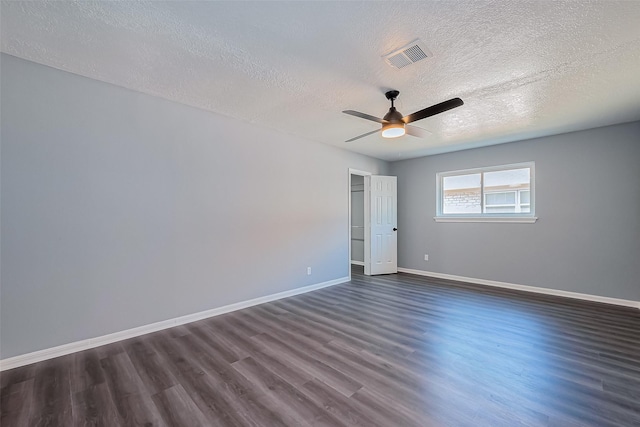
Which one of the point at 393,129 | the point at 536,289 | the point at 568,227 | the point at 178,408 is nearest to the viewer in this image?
the point at 178,408

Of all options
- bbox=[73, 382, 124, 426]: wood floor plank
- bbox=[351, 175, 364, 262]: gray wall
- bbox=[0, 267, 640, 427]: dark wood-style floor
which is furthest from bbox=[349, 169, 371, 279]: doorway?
bbox=[73, 382, 124, 426]: wood floor plank

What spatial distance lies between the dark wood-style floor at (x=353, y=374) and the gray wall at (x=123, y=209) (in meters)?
0.43

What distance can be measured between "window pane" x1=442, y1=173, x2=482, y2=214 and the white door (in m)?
1.08

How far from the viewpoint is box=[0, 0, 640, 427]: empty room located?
71.8 inches

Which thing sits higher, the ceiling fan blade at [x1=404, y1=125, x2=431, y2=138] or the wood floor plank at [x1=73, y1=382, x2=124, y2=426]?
the ceiling fan blade at [x1=404, y1=125, x2=431, y2=138]

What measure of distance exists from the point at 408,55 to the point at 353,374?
8.82 ft

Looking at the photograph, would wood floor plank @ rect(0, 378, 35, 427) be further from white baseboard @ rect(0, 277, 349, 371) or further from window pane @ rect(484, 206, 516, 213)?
window pane @ rect(484, 206, 516, 213)

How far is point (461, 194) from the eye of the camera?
5496 millimetres

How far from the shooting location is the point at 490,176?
16.8 feet

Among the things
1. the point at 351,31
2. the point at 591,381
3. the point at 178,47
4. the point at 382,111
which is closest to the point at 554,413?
the point at 591,381

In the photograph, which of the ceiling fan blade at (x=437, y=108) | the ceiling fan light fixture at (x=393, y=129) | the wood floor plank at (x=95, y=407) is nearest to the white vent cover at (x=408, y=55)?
the ceiling fan blade at (x=437, y=108)

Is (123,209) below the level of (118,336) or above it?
above

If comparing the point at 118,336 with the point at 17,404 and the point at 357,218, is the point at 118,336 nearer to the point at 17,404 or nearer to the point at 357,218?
the point at 17,404

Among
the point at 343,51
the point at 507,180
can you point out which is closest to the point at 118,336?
the point at 343,51
